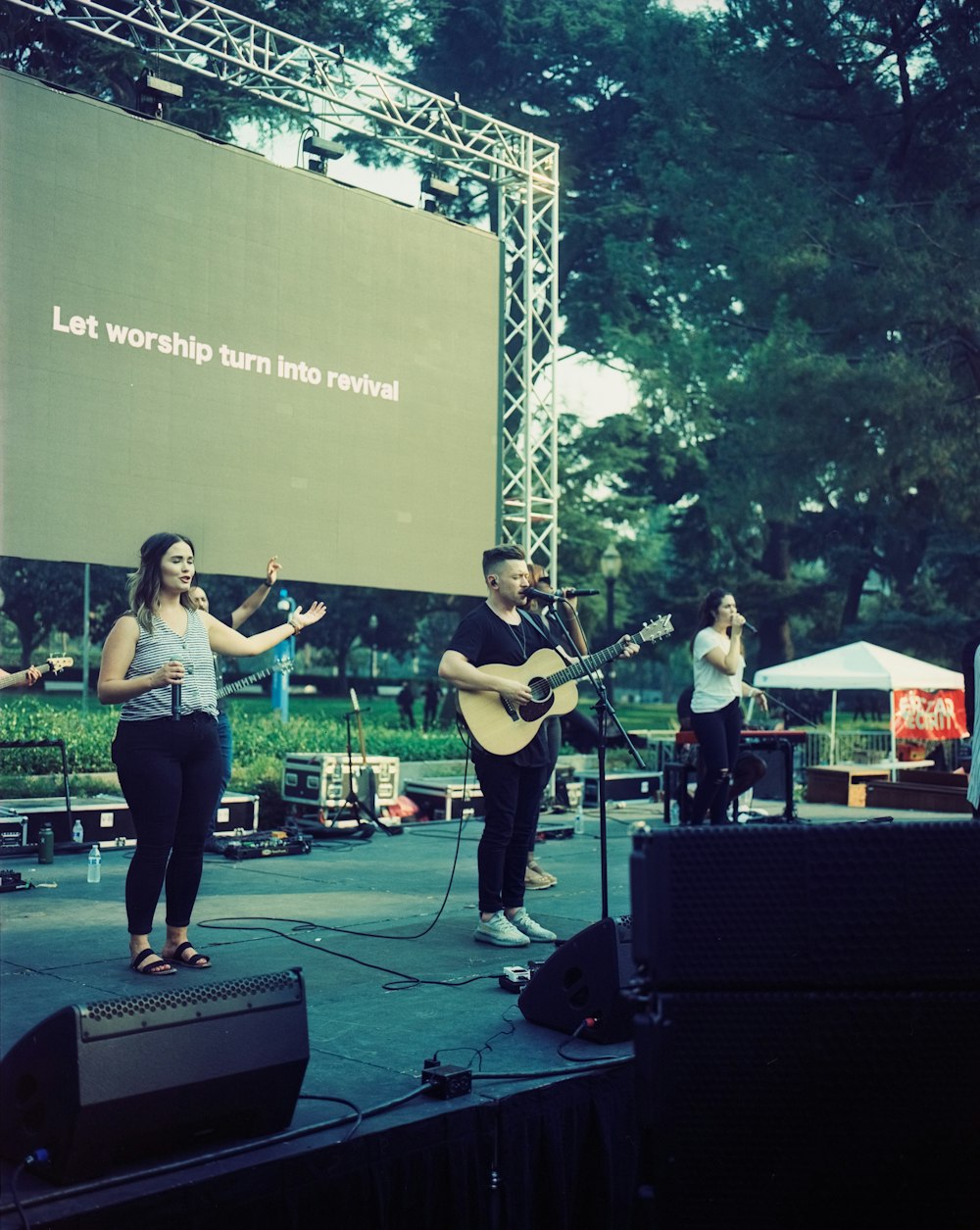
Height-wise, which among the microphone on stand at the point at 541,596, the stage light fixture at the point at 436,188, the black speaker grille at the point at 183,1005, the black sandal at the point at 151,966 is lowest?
the black sandal at the point at 151,966

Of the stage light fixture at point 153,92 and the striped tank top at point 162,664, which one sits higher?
the stage light fixture at point 153,92

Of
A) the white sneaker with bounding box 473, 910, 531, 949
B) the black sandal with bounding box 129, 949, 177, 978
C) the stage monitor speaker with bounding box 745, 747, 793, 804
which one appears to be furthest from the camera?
the stage monitor speaker with bounding box 745, 747, 793, 804

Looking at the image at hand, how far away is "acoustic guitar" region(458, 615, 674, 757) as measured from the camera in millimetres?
5480

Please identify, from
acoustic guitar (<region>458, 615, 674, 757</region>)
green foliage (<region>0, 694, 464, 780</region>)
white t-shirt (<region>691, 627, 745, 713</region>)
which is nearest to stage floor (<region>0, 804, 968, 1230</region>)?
acoustic guitar (<region>458, 615, 674, 757</region>)

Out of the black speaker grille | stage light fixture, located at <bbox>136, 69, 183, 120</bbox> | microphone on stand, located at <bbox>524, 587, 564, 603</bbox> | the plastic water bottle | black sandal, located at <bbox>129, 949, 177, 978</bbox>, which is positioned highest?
stage light fixture, located at <bbox>136, 69, 183, 120</bbox>

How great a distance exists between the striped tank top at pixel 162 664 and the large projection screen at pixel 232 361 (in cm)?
380

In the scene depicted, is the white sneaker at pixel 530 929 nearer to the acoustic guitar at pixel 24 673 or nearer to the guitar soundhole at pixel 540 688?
the guitar soundhole at pixel 540 688

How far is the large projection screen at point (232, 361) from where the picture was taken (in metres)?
8.28

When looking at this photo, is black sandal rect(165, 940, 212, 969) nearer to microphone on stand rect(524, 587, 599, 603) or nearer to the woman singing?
the woman singing

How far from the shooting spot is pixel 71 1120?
255 centimetres

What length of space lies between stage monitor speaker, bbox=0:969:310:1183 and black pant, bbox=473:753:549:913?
2.46 meters

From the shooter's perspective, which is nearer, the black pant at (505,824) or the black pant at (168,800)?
the black pant at (168,800)

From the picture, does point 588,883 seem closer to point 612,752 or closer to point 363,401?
point 363,401

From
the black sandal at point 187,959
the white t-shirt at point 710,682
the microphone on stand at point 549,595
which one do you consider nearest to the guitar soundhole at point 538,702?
the microphone on stand at point 549,595
